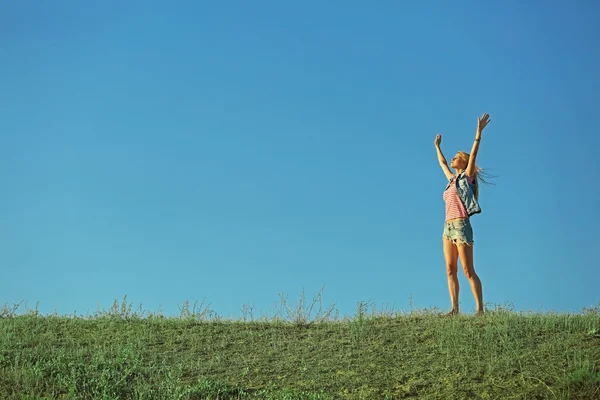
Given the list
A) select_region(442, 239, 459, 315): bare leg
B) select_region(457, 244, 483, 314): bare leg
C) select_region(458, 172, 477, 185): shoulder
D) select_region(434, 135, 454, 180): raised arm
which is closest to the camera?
select_region(457, 244, 483, 314): bare leg

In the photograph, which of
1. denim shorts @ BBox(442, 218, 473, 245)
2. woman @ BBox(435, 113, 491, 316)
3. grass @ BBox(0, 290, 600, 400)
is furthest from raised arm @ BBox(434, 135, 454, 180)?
grass @ BBox(0, 290, 600, 400)

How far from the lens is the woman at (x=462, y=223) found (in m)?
13.6

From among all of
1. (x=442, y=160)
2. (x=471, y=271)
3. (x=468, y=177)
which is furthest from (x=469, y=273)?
(x=442, y=160)

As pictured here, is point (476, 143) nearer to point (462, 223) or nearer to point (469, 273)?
point (462, 223)

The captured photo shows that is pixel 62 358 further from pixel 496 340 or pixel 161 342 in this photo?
pixel 496 340

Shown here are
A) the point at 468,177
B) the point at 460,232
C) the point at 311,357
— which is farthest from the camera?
the point at 468,177

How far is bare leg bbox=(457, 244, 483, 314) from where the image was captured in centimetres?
1356

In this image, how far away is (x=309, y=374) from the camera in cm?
1041

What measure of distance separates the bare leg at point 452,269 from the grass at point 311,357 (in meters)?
0.43

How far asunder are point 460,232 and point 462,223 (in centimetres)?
21

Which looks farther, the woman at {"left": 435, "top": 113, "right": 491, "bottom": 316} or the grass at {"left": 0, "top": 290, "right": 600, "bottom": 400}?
the woman at {"left": 435, "top": 113, "right": 491, "bottom": 316}

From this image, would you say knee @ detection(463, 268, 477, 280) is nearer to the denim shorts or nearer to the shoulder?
the denim shorts

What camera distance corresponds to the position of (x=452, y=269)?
1390 centimetres

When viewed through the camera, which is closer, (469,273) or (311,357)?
(311,357)
